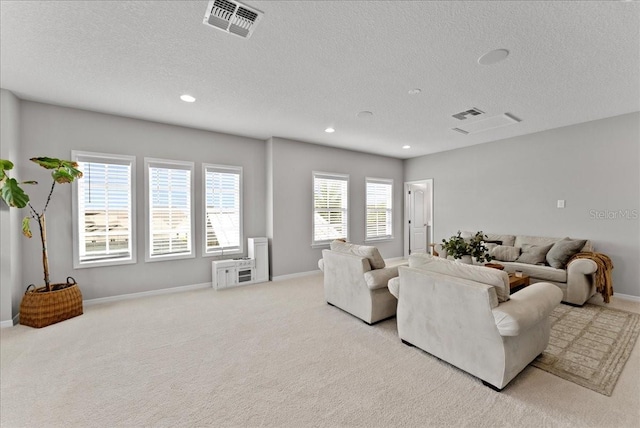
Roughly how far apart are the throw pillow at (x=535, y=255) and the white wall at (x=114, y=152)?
4857 mm

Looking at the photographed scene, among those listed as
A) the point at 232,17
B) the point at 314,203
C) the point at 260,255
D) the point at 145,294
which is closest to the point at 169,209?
the point at 145,294

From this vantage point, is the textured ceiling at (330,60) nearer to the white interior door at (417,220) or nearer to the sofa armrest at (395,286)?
the sofa armrest at (395,286)

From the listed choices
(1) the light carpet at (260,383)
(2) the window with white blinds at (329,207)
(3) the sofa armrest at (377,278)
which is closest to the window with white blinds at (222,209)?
(2) the window with white blinds at (329,207)

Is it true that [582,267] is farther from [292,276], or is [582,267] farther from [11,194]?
[11,194]

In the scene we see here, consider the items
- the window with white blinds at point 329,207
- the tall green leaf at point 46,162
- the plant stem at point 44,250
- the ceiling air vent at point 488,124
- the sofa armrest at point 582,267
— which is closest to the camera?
the tall green leaf at point 46,162

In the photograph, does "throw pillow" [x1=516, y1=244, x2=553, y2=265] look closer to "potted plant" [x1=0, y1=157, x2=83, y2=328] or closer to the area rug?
the area rug

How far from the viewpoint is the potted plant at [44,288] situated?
9.96 ft

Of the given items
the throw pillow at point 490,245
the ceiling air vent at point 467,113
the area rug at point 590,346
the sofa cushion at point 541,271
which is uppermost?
the ceiling air vent at point 467,113

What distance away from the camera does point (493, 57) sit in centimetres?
259

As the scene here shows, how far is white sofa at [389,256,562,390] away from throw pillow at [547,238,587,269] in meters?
2.18

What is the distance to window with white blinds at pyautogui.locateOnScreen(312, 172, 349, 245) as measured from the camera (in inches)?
237

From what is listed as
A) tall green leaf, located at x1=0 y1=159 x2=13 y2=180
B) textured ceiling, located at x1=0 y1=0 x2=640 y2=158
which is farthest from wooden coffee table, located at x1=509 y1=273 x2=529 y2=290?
tall green leaf, located at x1=0 y1=159 x2=13 y2=180

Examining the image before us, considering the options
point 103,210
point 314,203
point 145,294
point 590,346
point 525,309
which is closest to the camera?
point 525,309

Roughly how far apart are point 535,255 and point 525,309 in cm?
316
